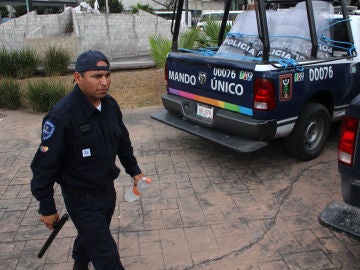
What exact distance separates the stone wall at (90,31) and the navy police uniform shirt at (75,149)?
12.8m

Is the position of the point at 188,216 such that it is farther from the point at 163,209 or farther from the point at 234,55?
the point at 234,55

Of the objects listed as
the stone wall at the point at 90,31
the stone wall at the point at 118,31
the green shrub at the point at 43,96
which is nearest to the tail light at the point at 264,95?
the green shrub at the point at 43,96

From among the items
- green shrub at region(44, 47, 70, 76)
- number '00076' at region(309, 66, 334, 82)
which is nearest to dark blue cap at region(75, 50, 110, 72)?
number '00076' at region(309, 66, 334, 82)

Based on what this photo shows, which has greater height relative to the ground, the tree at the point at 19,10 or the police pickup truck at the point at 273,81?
the tree at the point at 19,10

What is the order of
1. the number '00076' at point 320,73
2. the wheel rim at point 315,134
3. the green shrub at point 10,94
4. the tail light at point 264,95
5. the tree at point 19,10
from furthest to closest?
the tree at point 19,10, the green shrub at point 10,94, the wheel rim at point 315,134, the number '00076' at point 320,73, the tail light at point 264,95

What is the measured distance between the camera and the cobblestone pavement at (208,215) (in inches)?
123

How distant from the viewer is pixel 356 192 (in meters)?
2.71

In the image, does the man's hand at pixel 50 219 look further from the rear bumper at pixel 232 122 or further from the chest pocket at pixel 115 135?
the rear bumper at pixel 232 122

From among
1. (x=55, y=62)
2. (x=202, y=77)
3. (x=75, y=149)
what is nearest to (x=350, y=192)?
(x=75, y=149)

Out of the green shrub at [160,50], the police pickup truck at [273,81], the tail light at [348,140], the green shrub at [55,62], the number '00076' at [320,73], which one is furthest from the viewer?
the green shrub at [55,62]

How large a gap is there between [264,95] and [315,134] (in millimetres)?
1307

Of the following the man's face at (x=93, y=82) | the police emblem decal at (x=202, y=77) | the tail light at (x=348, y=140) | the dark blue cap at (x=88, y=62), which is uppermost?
the dark blue cap at (x=88, y=62)

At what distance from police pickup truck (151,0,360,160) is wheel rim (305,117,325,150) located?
0.01m

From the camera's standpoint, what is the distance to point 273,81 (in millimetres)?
4055
